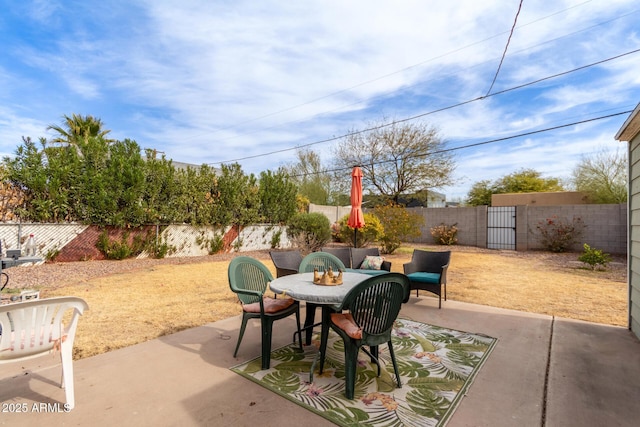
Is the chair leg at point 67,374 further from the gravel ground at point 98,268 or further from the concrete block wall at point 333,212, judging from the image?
the concrete block wall at point 333,212

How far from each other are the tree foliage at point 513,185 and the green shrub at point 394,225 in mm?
14961

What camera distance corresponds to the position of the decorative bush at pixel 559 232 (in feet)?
35.6

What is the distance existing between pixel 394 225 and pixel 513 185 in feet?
56.8

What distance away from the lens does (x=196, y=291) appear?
5484 mm

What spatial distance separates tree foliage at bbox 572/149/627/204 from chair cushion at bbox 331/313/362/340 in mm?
15680

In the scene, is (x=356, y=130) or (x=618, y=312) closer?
(x=618, y=312)

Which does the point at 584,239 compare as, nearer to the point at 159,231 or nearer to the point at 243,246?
the point at 243,246

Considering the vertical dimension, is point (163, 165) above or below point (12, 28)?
below

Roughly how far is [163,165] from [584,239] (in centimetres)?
1428

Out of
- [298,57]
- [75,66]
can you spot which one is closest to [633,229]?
[298,57]

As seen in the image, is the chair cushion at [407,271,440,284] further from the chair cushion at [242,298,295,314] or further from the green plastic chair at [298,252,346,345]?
the chair cushion at [242,298,295,314]

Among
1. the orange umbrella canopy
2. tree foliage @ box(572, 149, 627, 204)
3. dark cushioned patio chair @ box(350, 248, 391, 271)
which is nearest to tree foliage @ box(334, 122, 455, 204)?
tree foliage @ box(572, 149, 627, 204)

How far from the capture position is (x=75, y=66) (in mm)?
8422

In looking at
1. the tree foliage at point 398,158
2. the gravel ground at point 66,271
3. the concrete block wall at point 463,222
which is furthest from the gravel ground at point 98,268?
the tree foliage at point 398,158
